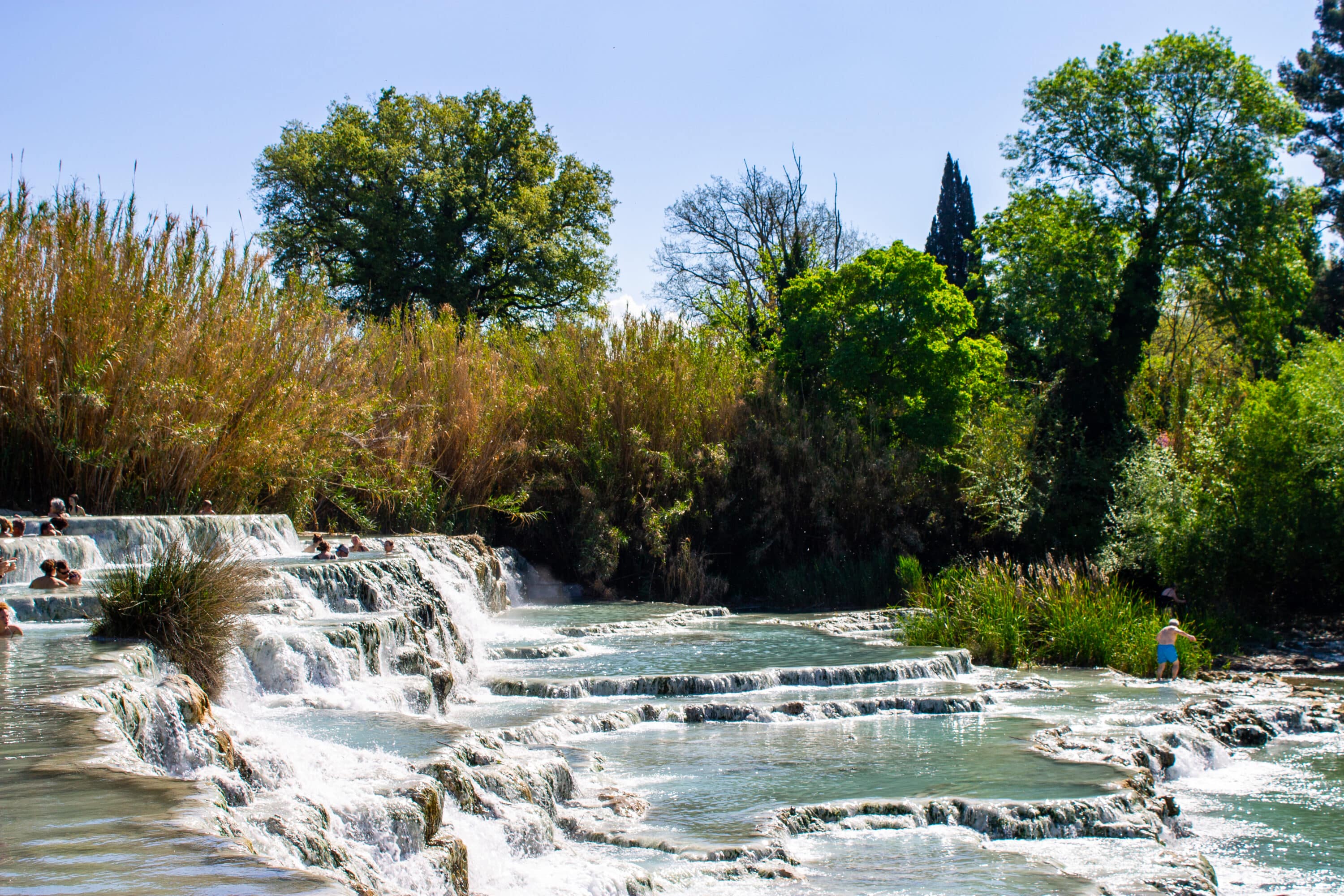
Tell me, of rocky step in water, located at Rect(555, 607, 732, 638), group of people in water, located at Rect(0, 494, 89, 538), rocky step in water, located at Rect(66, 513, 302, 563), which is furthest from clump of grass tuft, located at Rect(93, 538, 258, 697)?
rocky step in water, located at Rect(555, 607, 732, 638)

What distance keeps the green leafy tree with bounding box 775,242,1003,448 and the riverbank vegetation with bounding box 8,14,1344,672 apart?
0.07 meters

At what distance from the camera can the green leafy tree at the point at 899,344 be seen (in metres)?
22.2

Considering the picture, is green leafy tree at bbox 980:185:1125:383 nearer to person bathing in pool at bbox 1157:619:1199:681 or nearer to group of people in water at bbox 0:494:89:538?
person bathing in pool at bbox 1157:619:1199:681

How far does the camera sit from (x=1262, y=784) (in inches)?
362

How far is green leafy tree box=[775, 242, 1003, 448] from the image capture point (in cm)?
2222

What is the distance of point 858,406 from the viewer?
23422 mm

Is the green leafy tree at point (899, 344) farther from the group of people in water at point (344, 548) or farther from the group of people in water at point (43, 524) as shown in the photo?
the group of people in water at point (43, 524)

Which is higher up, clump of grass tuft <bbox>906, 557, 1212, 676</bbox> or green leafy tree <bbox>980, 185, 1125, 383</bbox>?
green leafy tree <bbox>980, 185, 1125, 383</bbox>

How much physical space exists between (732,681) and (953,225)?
2823 centimetres

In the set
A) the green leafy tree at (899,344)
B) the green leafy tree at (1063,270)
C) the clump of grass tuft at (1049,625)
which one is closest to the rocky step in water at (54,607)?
the clump of grass tuft at (1049,625)

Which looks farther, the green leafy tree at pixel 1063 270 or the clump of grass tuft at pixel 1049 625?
the green leafy tree at pixel 1063 270

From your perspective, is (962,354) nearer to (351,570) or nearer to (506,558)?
(506,558)

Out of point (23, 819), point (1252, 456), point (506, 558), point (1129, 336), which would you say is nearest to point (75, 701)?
point (23, 819)

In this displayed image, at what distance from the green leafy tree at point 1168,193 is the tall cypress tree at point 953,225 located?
38.8ft
